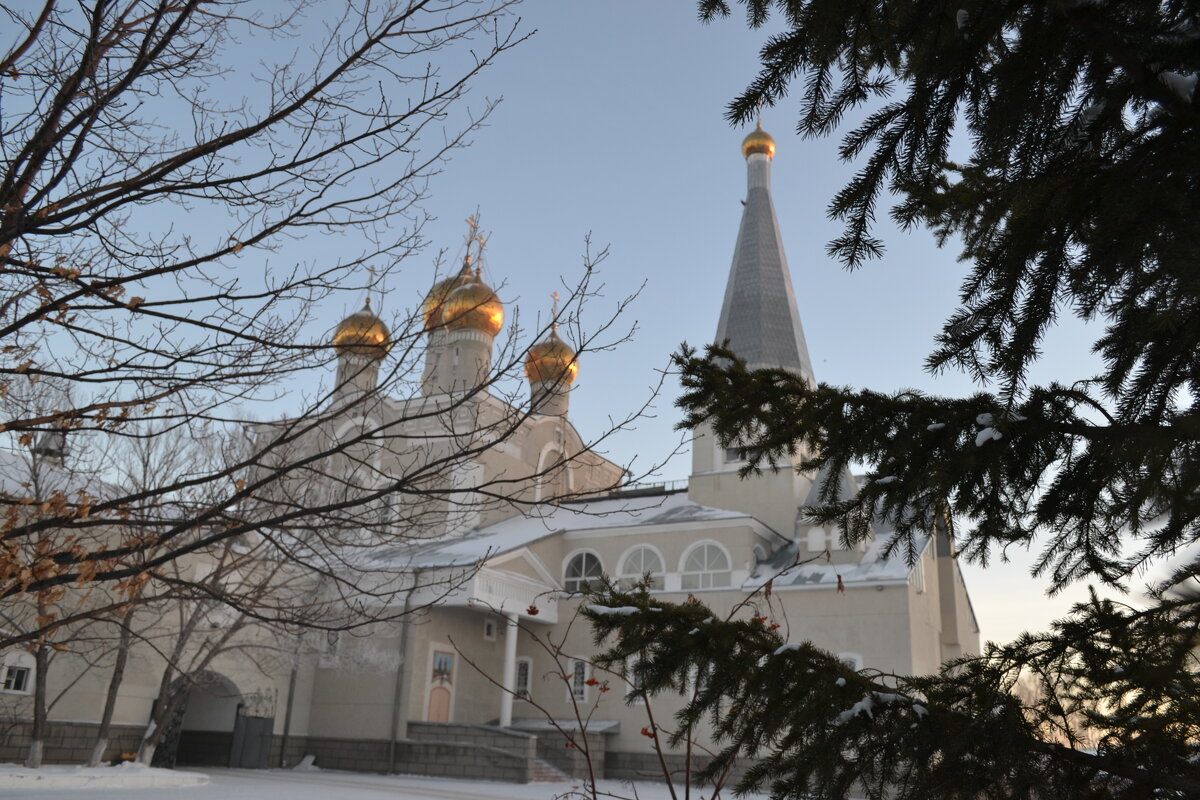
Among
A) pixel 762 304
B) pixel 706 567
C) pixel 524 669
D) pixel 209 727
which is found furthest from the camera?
pixel 762 304

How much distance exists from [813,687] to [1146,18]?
267 cm

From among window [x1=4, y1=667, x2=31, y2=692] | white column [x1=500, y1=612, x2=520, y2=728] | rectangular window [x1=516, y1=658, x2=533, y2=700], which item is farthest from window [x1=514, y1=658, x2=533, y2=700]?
window [x1=4, y1=667, x2=31, y2=692]

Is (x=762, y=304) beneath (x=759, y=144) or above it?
beneath

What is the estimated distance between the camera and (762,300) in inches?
1321

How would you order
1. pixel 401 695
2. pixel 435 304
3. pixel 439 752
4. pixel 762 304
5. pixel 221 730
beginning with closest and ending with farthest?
pixel 435 304, pixel 439 752, pixel 401 695, pixel 221 730, pixel 762 304

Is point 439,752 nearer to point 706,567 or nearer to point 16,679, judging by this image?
point 706,567

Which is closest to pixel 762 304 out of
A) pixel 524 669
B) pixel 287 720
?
pixel 524 669

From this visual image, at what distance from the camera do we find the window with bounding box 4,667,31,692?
20047mm

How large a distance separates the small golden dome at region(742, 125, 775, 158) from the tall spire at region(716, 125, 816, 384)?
6.46 feet

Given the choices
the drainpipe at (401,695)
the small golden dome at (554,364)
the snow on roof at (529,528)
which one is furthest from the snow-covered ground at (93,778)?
the small golden dome at (554,364)

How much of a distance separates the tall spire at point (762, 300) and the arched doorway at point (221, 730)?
1772 cm

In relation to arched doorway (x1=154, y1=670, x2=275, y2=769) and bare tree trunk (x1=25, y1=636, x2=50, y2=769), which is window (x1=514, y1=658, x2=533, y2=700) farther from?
bare tree trunk (x1=25, y1=636, x2=50, y2=769)

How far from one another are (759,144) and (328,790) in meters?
30.8

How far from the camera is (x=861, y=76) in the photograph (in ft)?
11.2
